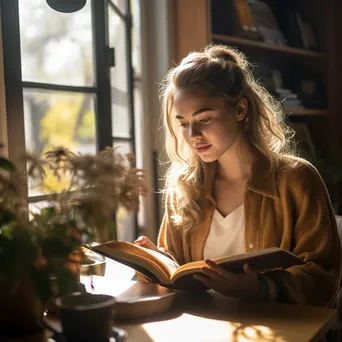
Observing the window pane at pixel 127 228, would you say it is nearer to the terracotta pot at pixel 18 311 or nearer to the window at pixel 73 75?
the window at pixel 73 75

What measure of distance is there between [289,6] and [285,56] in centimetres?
32

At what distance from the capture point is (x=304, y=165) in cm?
160

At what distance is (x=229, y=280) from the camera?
4.02 feet

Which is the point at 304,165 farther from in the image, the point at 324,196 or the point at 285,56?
the point at 285,56

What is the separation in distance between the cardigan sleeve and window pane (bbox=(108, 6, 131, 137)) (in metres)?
0.96

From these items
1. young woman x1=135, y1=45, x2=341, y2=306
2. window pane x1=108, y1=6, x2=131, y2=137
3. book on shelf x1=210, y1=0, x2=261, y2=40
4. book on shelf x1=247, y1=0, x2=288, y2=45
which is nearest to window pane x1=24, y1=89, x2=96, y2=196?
window pane x1=108, y1=6, x2=131, y2=137

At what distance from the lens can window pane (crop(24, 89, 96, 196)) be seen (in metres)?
1.66

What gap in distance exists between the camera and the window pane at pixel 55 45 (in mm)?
1629

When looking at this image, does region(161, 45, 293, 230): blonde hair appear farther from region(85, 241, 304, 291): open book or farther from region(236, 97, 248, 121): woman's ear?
region(85, 241, 304, 291): open book

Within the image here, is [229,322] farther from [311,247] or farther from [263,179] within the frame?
[263,179]

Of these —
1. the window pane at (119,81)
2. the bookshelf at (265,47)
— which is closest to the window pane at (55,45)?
the window pane at (119,81)

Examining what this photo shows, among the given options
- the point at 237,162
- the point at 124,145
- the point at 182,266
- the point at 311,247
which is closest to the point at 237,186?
the point at 237,162

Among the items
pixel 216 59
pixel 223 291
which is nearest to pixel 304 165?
pixel 216 59

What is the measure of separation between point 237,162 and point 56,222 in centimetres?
92
